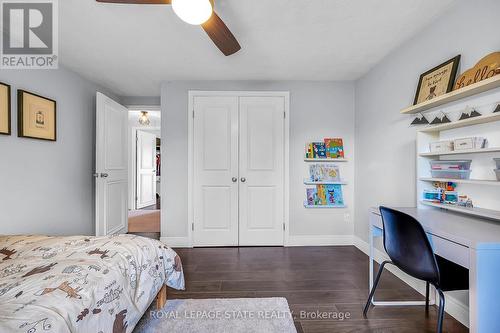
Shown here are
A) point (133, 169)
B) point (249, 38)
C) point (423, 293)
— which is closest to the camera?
point (423, 293)

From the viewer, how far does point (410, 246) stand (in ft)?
4.74

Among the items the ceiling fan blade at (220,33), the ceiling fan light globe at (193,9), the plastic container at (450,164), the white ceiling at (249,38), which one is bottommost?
the plastic container at (450,164)

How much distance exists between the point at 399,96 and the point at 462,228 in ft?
4.95

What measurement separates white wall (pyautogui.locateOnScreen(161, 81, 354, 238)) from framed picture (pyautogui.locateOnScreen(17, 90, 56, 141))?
1.22 metres

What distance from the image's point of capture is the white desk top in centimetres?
112

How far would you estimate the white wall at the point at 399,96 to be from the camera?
1.64m

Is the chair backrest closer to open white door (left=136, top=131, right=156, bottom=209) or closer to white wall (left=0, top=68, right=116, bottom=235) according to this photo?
white wall (left=0, top=68, right=116, bottom=235)

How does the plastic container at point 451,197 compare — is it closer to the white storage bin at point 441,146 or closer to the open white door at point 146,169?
the white storage bin at point 441,146

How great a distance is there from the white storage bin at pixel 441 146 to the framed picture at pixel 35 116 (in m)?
3.59

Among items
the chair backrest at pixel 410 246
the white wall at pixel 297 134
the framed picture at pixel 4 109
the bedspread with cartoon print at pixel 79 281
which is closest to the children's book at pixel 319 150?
the white wall at pixel 297 134

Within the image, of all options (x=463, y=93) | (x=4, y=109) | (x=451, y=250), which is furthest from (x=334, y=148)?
(x=4, y=109)

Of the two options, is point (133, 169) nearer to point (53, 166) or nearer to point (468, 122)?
point (53, 166)

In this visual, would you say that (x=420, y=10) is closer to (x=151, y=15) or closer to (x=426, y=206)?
(x=426, y=206)

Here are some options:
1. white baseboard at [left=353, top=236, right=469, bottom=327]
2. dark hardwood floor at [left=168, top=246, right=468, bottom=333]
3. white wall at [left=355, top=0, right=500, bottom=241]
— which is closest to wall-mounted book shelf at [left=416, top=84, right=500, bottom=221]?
white wall at [left=355, top=0, right=500, bottom=241]
